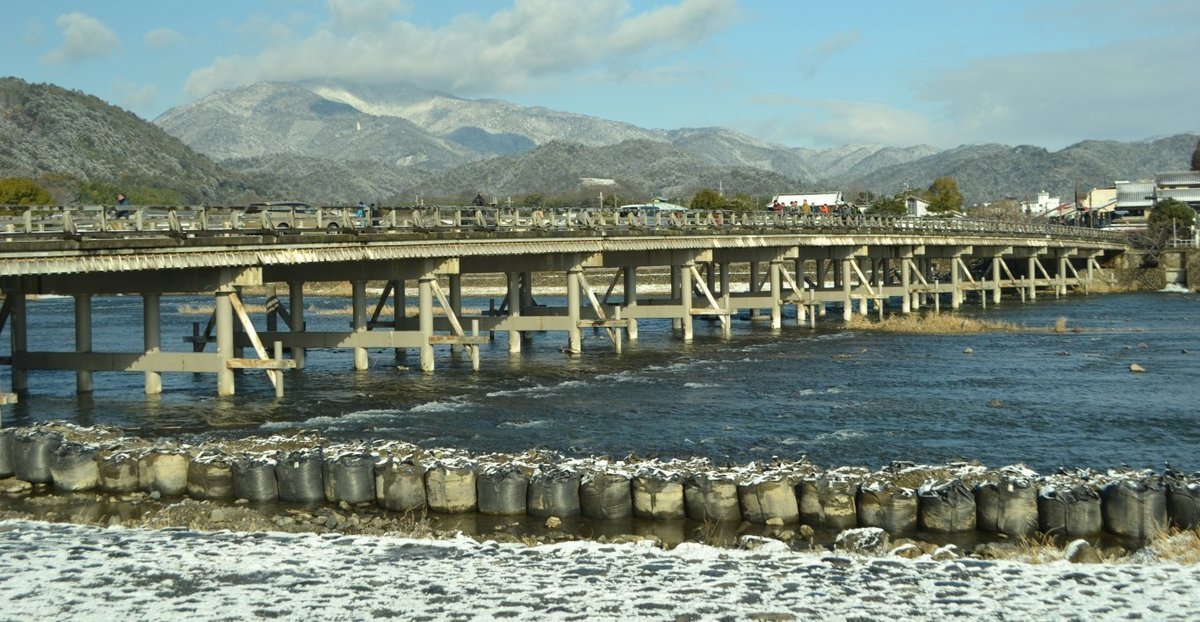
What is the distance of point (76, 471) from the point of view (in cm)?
2573

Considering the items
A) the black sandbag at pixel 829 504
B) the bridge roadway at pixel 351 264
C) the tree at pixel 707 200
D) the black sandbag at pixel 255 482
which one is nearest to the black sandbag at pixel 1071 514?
the black sandbag at pixel 829 504

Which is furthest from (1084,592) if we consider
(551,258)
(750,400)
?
(551,258)

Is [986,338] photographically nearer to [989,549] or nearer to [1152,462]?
[1152,462]

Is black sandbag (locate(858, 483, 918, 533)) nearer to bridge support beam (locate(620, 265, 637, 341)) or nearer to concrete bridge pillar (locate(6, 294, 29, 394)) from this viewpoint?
concrete bridge pillar (locate(6, 294, 29, 394))

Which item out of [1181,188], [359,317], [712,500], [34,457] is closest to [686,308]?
[359,317]

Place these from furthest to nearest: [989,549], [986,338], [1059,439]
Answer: [986,338]
[1059,439]
[989,549]

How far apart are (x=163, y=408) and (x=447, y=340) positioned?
35.3 feet

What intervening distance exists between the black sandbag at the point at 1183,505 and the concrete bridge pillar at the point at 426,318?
2937cm

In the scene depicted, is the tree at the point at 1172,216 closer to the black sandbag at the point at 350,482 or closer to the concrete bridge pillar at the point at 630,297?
the concrete bridge pillar at the point at 630,297

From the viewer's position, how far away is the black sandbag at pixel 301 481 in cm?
2438

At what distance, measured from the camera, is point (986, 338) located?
63.7 metres

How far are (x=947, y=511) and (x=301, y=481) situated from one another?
12033mm

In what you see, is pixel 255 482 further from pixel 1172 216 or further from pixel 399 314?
pixel 1172 216

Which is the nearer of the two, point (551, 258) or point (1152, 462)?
point (1152, 462)
